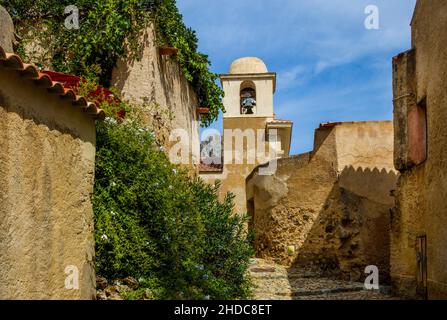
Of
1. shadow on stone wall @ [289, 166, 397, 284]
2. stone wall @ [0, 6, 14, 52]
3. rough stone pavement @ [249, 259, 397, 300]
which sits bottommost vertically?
rough stone pavement @ [249, 259, 397, 300]

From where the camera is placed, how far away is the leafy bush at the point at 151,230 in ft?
20.5

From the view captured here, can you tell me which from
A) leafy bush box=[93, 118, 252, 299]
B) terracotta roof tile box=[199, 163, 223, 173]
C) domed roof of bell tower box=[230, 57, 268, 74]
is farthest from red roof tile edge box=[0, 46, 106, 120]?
domed roof of bell tower box=[230, 57, 268, 74]

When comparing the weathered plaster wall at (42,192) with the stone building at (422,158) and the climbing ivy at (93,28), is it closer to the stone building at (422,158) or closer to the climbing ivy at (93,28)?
the climbing ivy at (93,28)

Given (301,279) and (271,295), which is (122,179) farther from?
(301,279)

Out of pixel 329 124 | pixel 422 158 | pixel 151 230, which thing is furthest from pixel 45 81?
pixel 329 124

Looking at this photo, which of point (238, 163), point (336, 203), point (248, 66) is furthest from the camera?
point (248, 66)

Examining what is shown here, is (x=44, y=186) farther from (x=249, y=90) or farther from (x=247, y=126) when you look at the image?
(x=249, y=90)

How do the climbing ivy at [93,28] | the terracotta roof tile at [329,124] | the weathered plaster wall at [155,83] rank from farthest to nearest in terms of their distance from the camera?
the terracotta roof tile at [329,124] → the weathered plaster wall at [155,83] → the climbing ivy at [93,28]

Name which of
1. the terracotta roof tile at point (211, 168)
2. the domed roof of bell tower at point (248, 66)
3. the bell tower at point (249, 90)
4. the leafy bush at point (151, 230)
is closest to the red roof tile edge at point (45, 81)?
the leafy bush at point (151, 230)

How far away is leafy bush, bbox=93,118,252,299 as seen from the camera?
20.5 feet

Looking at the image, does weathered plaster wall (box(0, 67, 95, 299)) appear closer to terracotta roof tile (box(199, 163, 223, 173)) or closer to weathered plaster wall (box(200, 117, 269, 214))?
weathered plaster wall (box(200, 117, 269, 214))

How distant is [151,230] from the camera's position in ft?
22.1

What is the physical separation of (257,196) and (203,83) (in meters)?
3.52

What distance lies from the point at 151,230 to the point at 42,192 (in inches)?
83.6
